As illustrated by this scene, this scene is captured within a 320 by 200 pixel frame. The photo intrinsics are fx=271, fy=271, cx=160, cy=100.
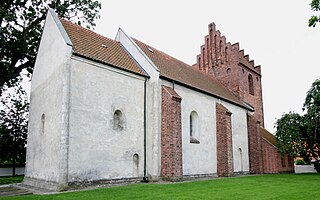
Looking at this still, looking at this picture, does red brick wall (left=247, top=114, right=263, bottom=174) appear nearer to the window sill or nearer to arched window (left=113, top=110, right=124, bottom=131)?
the window sill

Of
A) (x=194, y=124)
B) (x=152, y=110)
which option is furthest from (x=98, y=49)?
(x=194, y=124)

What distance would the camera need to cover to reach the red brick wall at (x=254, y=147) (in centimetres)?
2420

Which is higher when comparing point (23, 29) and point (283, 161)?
point (23, 29)

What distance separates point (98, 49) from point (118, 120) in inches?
167

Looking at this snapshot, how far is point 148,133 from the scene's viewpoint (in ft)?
52.3

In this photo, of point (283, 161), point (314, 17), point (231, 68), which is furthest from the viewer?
→ point (231, 68)

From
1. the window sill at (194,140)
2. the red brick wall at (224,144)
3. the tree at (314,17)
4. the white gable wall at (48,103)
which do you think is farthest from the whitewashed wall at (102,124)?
the tree at (314,17)

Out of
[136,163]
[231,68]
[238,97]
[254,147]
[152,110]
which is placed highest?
[231,68]

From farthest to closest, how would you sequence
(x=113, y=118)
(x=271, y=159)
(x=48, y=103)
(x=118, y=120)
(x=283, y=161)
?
(x=283, y=161)
(x=271, y=159)
(x=118, y=120)
(x=113, y=118)
(x=48, y=103)

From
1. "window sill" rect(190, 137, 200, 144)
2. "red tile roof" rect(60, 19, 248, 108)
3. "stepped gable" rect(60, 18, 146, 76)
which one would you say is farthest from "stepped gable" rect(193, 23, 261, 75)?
"stepped gable" rect(60, 18, 146, 76)

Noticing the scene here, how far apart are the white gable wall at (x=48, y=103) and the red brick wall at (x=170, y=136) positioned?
18.9ft

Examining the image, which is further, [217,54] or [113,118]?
[217,54]

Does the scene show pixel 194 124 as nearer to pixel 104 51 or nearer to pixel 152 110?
pixel 152 110

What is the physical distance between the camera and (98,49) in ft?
50.8
